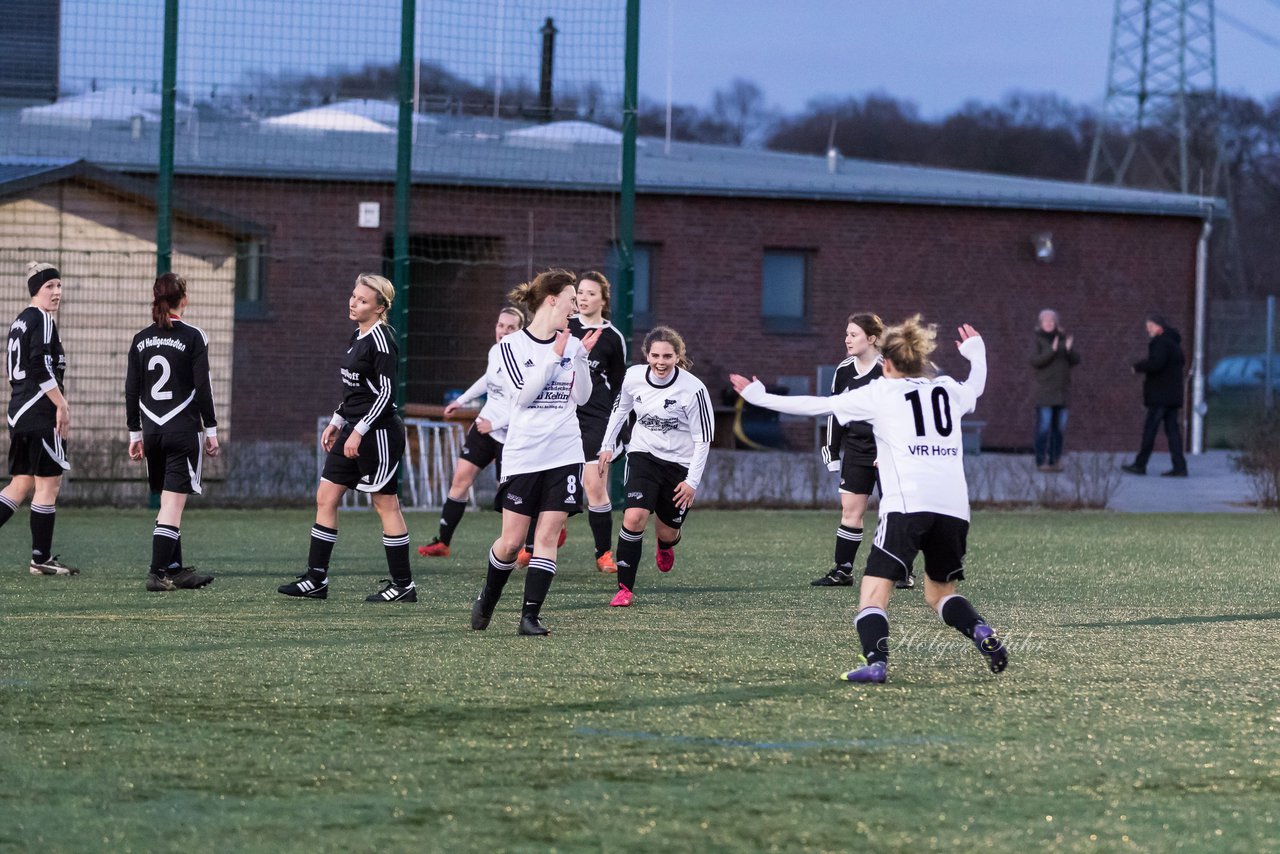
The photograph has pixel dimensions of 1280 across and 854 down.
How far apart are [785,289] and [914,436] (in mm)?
22800

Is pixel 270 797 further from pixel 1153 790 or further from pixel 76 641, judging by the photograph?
pixel 76 641

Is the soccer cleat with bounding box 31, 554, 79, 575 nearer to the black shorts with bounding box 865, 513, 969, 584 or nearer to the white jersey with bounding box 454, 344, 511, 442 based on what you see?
the white jersey with bounding box 454, 344, 511, 442

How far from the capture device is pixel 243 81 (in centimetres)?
1791

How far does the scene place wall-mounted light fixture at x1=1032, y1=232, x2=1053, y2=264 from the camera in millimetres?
29734

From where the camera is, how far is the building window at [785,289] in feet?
96.5

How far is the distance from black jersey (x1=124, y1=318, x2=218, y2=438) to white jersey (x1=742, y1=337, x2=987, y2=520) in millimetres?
4225

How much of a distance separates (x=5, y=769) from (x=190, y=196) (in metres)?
20.2

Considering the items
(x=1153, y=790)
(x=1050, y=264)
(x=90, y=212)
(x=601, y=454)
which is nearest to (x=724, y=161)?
(x=1050, y=264)

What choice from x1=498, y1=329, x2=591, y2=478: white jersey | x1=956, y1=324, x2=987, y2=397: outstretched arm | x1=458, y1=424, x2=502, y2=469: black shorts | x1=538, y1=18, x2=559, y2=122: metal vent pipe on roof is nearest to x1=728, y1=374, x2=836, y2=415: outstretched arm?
x1=956, y1=324, x2=987, y2=397: outstretched arm

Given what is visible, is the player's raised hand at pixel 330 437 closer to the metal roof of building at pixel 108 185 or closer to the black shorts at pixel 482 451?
the black shorts at pixel 482 451

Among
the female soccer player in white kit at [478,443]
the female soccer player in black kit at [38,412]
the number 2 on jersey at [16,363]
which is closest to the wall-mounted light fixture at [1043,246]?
the female soccer player in white kit at [478,443]

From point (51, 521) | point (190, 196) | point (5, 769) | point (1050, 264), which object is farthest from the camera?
point (1050, 264)

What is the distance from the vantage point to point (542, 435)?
26.6 ft

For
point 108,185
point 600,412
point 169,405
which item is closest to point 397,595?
point 169,405
